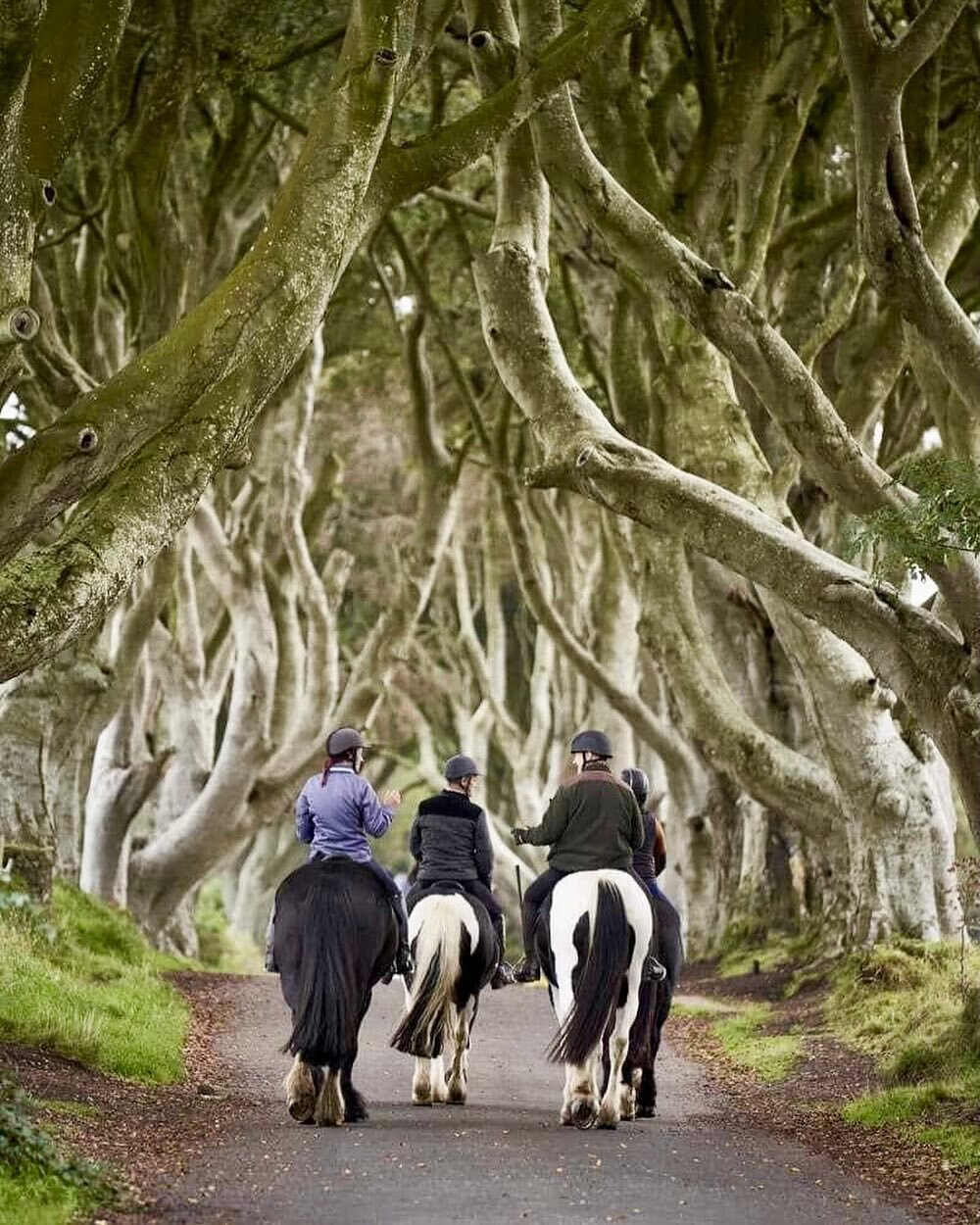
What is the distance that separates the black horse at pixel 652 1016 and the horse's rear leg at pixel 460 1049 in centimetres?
103

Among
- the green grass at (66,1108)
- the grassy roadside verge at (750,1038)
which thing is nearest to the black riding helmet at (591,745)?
the green grass at (66,1108)

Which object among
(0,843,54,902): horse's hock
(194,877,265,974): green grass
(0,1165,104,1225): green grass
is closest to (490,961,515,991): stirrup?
(0,1165,104,1225): green grass

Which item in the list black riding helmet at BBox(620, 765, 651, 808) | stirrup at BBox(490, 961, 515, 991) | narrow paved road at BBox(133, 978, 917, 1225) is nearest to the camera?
narrow paved road at BBox(133, 978, 917, 1225)

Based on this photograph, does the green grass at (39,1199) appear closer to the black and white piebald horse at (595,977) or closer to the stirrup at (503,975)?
the black and white piebald horse at (595,977)

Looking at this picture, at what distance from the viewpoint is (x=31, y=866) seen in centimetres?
1445

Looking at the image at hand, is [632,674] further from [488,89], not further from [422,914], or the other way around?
[422,914]

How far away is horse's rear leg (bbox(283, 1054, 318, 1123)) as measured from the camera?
9.54 meters

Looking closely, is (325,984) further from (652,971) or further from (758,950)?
(758,950)

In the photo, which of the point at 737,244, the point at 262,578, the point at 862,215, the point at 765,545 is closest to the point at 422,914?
the point at 765,545

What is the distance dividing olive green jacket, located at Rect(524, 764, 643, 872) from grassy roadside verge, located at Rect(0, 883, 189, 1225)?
308 centimetres

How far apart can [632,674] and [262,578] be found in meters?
5.38

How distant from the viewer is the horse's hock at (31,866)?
46.9ft

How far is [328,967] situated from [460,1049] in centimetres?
145

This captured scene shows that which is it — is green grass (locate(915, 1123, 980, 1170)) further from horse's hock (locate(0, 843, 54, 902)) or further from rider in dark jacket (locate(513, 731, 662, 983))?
horse's hock (locate(0, 843, 54, 902))
